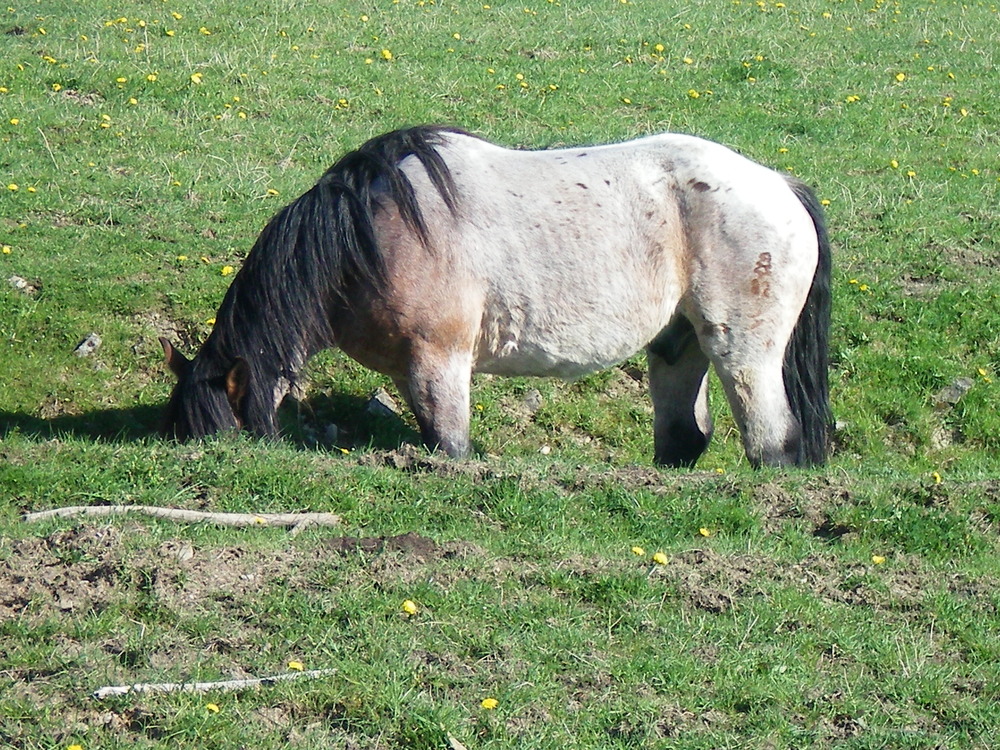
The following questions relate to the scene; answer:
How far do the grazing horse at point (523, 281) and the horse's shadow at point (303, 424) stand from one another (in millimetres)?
1404

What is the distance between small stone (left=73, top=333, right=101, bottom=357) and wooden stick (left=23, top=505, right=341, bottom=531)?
346 cm

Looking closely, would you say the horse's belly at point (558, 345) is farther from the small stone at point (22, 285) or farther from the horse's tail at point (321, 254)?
the small stone at point (22, 285)

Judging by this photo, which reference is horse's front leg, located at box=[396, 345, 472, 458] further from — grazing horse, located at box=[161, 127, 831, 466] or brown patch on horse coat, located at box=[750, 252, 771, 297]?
brown patch on horse coat, located at box=[750, 252, 771, 297]

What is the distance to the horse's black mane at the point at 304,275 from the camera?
21.6 feet

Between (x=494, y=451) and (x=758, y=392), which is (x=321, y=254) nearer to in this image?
(x=494, y=451)

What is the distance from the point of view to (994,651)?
4562 millimetres

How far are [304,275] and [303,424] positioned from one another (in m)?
2.18

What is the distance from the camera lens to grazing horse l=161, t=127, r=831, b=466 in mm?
6613

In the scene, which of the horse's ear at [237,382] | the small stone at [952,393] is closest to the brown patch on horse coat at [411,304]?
the horse's ear at [237,382]

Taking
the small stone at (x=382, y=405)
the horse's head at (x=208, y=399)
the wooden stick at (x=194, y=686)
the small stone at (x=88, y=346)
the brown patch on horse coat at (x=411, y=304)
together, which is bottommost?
the small stone at (x=382, y=405)

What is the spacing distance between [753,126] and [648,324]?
6.56 meters

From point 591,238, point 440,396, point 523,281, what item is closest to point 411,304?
point 440,396

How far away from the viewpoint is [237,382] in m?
6.56

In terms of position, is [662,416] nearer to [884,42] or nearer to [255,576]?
[255,576]
